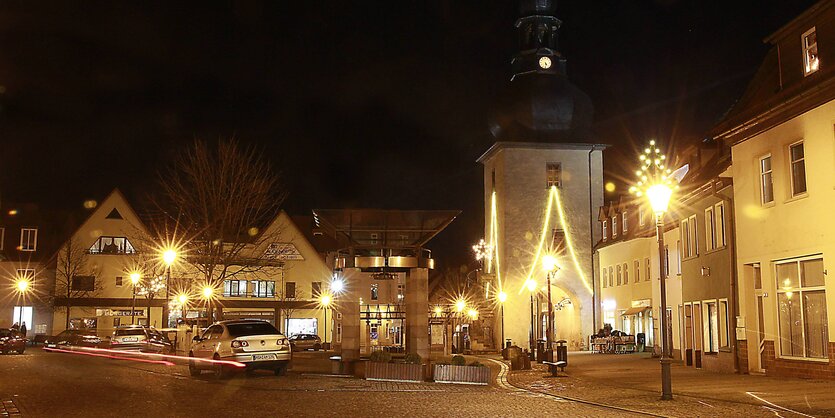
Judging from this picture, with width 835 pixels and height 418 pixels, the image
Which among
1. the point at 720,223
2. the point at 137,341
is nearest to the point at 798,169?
the point at 720,223

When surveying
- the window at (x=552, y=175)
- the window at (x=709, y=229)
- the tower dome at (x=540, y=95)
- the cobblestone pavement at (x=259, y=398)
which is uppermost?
the tower dome at (x=540, y=95)

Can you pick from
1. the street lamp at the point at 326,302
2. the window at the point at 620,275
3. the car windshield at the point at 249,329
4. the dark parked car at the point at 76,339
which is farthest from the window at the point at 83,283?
the car windshield at the point at 249,329

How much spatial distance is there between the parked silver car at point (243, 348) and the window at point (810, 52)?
1624 centimetres

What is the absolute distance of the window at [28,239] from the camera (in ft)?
244

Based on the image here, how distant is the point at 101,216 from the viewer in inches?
2876

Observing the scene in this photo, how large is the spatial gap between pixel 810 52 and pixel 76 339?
147 feet

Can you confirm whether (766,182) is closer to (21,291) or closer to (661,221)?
(661,221)

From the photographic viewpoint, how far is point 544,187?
65.5 m

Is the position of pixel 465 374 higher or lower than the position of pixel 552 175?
lower

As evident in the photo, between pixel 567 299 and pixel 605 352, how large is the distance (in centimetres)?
1231

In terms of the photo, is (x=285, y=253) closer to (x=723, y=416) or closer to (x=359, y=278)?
(x=359, y=278)

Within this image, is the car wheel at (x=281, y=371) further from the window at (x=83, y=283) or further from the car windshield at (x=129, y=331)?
the window at (x=83, y=283)

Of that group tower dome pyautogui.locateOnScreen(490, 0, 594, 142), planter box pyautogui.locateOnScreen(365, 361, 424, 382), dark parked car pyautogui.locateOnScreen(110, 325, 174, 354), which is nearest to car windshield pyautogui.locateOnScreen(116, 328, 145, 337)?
dark parked car pyautogui.locateOnScreen(110, 325, 174, 354)

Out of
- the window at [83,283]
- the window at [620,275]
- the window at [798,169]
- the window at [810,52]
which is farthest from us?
the window at [83,283]
